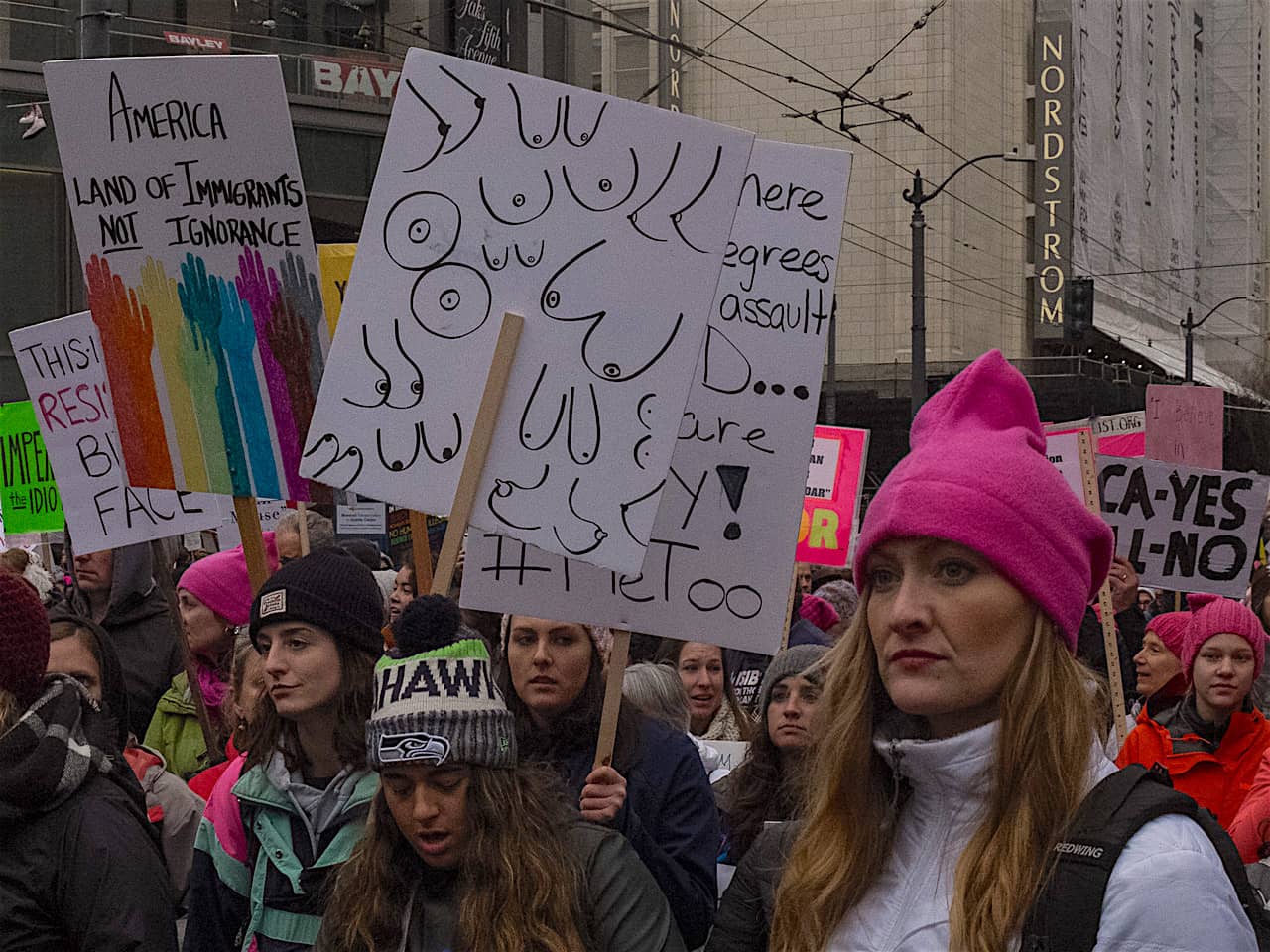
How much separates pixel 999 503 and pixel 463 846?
1.27 m

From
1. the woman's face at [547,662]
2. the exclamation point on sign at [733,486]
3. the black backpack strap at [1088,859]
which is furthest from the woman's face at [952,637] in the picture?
the exclamation point on sign at [733,486]

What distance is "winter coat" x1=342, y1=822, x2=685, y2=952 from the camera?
3.07 metres

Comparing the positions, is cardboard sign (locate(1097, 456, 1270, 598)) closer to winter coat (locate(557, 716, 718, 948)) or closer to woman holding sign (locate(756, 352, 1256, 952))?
winter coat (locate(557, 716, 718, 948))

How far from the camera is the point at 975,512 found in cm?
229

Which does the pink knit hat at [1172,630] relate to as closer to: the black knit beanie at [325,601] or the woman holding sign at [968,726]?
the black knit beanie at [325,601]

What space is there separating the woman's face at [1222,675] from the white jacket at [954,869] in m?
4.35

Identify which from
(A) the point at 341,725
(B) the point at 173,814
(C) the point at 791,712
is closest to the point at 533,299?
(A) the point at 341,725

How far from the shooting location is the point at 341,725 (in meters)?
3.79

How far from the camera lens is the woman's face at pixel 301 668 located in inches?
149

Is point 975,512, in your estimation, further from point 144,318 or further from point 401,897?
point 144,318

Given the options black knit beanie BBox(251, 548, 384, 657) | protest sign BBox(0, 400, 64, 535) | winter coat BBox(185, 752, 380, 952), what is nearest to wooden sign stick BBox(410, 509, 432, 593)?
black knit beanie BBox(251, 548, 384, 657)

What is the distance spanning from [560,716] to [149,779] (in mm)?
973

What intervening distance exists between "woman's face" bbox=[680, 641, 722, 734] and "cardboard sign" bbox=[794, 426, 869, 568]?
15.2ft

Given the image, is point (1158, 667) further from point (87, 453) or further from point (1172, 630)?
point (87, 453)
